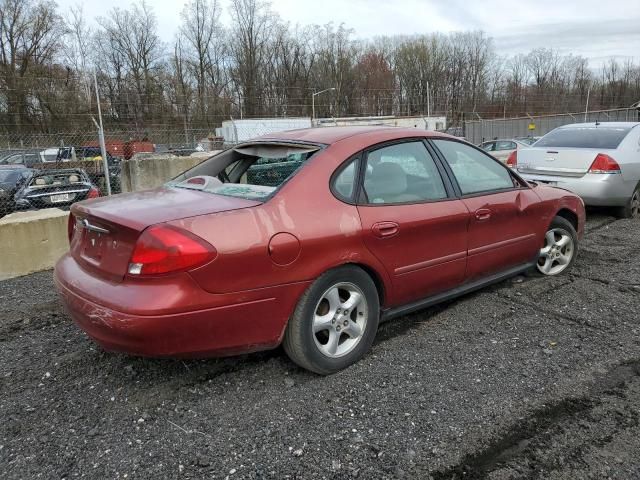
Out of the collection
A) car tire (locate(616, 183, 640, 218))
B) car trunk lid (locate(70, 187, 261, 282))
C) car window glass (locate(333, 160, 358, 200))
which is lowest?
car tire (locate(616, 183, 640, 218))

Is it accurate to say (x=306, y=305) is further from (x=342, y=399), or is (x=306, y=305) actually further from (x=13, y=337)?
(x=13, y=337)

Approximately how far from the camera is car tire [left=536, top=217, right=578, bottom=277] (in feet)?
15.4

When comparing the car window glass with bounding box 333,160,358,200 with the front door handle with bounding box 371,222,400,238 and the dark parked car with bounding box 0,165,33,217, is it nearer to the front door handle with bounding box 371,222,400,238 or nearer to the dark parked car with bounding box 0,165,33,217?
the front door handle with bounding box 371,222,400,238

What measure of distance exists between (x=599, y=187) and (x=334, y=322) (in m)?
5.62

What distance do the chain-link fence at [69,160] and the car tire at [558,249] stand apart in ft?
25.3

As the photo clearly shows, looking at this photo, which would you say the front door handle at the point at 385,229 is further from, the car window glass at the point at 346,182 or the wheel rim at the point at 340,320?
the wheel rim at the point at 340,320

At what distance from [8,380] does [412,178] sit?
2932mm

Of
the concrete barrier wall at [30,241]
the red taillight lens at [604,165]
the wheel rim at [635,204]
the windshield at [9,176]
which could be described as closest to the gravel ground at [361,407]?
the concrete barrier wall at [30,241]

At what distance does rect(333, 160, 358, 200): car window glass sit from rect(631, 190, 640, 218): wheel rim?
6144mm

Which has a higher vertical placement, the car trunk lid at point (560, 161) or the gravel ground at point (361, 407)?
the car trunk lid at point (560, 161)

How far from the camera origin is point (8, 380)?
312cm

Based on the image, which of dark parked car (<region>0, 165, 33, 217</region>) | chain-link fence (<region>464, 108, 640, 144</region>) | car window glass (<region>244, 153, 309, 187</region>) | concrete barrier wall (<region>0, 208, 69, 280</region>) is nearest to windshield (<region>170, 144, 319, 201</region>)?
car window glass (<region>244, 153, 309, 187</region>)

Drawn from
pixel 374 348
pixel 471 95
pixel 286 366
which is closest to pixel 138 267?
pixel 286 366

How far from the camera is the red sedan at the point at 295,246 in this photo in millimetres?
2525
